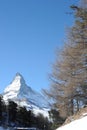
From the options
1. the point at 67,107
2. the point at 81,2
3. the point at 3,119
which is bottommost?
the point at 67,107

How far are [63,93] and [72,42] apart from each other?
16.7 feet

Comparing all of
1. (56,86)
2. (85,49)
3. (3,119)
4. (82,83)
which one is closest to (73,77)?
(82,83)

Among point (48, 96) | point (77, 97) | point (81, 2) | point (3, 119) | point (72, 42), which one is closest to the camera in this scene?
point (81, 2)

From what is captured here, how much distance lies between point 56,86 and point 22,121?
3283 inches

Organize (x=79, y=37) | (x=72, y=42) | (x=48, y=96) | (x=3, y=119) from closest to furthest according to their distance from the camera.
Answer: (x=79, y=37) < (x=72, y=42) < (x=48, y=96) < (x=3, y=119)

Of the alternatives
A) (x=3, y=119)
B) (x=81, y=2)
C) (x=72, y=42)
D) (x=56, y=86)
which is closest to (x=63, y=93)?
(x=56, y=86)

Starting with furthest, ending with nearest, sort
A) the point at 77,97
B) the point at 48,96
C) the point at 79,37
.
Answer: the point at 48,96
the point at 77,97
the point at 79,37

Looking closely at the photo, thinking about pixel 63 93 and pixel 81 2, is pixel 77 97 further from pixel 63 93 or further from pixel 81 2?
pixel 81 2

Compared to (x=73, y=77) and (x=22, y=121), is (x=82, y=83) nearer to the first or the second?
(x=73, y=77)

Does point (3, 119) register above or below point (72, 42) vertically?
above

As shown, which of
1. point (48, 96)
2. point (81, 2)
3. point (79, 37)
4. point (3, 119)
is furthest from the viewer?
point (3, 119)

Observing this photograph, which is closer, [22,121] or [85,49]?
[85,49]

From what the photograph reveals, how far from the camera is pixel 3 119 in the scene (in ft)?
374

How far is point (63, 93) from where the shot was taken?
34.2 meters
